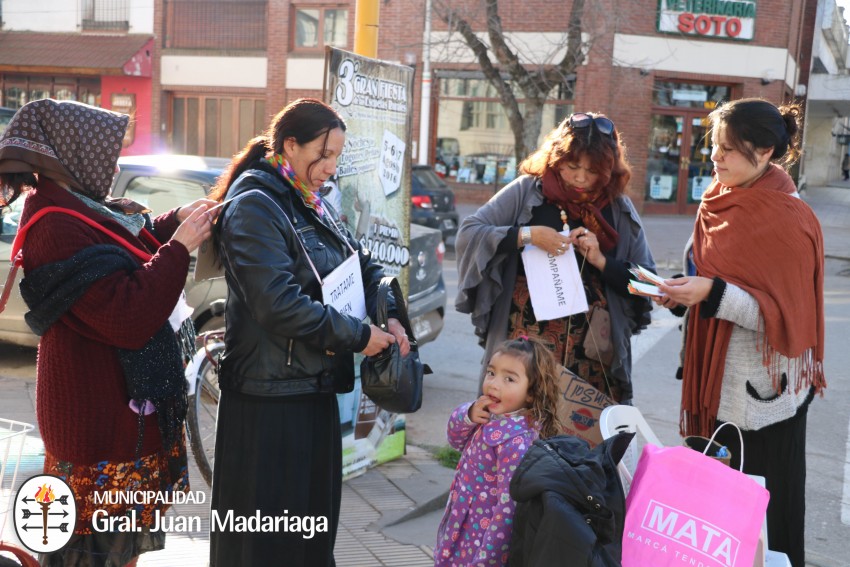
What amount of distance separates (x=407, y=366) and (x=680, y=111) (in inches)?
865

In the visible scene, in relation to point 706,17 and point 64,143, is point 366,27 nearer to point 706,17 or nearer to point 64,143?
point 64,143

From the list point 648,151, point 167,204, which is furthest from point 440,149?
point 167,204

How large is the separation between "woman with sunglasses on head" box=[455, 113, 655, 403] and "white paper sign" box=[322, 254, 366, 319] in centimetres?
84

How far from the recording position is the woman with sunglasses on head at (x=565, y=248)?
375 centimetres

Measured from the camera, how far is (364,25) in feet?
16.5

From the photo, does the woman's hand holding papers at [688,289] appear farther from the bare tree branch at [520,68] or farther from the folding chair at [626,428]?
the bare tree branch at [520,68]

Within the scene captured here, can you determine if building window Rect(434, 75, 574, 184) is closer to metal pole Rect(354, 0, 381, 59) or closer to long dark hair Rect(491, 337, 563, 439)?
metal pole Rect(354, 0, 381, 59)

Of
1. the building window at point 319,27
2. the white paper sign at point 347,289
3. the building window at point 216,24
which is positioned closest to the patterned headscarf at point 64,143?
the white paper sign at point 347,289

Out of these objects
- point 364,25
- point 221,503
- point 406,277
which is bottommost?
point 221,503

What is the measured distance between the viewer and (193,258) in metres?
6.04

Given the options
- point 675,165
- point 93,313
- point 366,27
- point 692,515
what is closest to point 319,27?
point 675,165

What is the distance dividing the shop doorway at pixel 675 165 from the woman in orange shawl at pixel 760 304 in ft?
67.7

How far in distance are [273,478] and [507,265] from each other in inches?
57.3

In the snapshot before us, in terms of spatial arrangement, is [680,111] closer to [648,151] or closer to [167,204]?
[648,151]
